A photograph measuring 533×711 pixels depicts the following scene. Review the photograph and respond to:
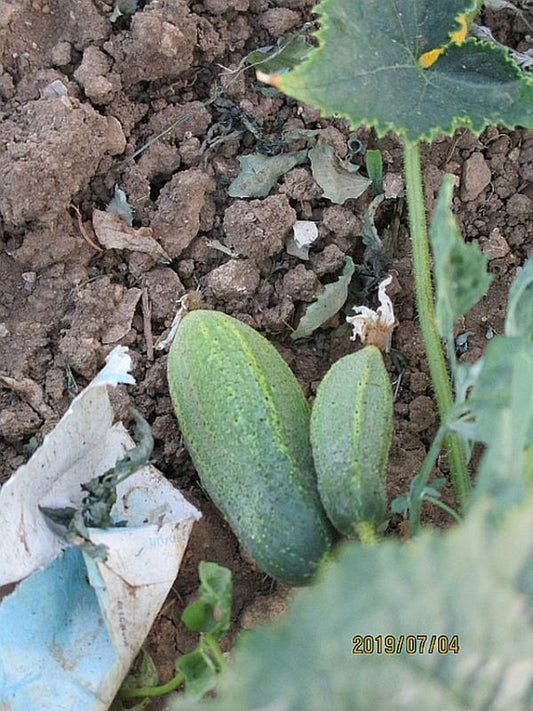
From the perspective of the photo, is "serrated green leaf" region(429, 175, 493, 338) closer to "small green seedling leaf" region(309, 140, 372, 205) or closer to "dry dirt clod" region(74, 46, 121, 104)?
"small green seedling leaf" region(309, 140, 372, 205)

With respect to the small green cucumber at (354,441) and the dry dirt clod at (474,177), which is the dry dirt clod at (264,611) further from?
the dry dirt clod at (474,177)

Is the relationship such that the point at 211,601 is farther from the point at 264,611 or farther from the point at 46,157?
the point at 46,157

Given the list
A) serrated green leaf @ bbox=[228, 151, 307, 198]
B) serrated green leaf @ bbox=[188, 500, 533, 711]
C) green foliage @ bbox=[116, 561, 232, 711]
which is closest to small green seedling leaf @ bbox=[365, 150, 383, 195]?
serrated green leaf @ bbox=[228, 151, 307, 198]

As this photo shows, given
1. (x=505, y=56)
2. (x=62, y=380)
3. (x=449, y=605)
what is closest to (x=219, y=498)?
(x=62, y=380)

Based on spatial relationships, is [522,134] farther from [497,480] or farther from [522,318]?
[497,480]

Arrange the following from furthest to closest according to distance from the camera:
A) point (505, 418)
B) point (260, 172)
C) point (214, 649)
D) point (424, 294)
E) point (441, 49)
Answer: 1. point (260, 172)
2. point (424, 294)
3. point (441, 49)
4. point (214, 649)
5. point (505, 418)
